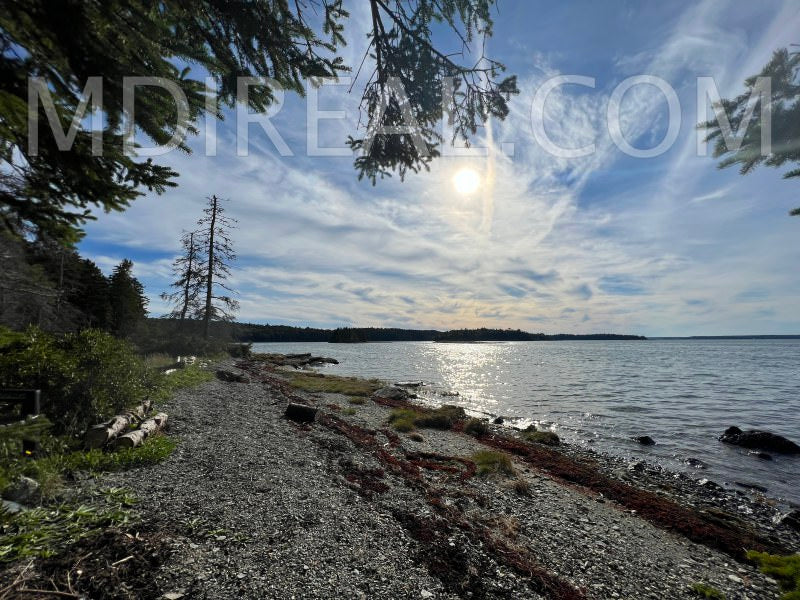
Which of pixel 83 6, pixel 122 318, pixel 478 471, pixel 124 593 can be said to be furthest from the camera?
pixel 122 318

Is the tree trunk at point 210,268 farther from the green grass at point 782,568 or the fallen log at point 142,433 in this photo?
the green grass at point 782,568

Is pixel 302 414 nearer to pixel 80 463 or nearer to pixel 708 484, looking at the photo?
pixel 80 463

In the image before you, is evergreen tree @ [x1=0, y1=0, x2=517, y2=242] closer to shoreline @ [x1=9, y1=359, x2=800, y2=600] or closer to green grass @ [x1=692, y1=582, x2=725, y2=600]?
shoreline @ [x1=9, y1=359, x2=800, y2=600]

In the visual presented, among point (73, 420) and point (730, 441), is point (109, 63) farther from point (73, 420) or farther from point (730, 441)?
point (730, 441)

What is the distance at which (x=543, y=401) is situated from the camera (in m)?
27.2

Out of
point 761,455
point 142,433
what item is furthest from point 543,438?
point 142,433

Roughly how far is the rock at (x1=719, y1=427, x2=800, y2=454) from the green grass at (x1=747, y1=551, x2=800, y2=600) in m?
12.6

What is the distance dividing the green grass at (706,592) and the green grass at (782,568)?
1453mm

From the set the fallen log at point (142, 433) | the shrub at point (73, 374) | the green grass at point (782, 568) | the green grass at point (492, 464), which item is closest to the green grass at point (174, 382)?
the shrub at point (73, 374)

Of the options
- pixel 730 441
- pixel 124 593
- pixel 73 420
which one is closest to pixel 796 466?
pixel 730 441

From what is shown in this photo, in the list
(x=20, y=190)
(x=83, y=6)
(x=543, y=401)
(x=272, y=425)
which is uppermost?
(x=83, y=6)

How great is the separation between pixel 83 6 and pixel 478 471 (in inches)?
437

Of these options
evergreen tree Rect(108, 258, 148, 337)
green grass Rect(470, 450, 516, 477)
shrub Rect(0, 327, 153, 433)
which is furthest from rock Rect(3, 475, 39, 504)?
evergreen tree Rect(108, 258, 148, 337)

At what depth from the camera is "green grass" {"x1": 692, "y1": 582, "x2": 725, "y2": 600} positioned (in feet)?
17.3
